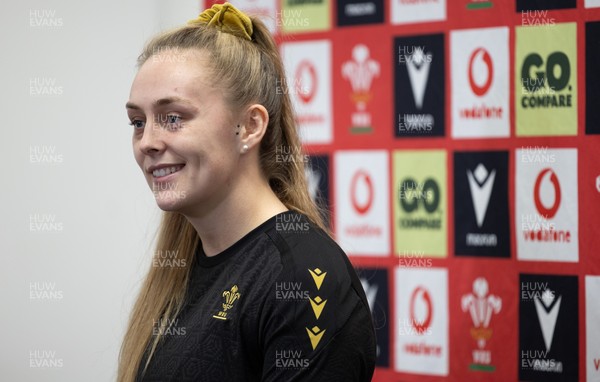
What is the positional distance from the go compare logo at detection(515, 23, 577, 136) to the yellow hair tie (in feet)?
3.07

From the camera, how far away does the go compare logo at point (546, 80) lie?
1.89m

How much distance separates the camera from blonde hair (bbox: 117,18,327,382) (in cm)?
125

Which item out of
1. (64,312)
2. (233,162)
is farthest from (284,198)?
(64,312)

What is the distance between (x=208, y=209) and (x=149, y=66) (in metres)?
0.27

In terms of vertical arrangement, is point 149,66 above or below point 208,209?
above

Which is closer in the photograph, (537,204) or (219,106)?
(219,106)

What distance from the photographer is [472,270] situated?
79.7 inches

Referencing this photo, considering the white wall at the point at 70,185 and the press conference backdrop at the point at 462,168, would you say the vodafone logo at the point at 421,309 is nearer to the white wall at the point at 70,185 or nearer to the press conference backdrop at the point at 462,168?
the press conference backdrop at the point at 462,168

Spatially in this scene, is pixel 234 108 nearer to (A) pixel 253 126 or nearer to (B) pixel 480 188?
(A) pixel 253 126

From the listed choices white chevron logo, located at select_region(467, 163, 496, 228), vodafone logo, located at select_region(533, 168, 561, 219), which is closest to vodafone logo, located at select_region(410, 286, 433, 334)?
white chevron logo, located at select_region(467, 163, 496, 228)

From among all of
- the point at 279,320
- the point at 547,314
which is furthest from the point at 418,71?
the point at 279,320

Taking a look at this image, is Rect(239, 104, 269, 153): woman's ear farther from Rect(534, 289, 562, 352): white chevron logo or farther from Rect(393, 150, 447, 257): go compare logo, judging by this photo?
Rect(534, 289, 562, 352): white chevron logo

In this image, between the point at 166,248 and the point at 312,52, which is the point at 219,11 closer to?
the point at 166,248

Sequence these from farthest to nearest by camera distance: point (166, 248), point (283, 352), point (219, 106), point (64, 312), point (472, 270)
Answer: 1. point (64, 312)
2. point (472, 270)
3. point (166, 248)
4. point (219, 106)
5. point (283, 352)
